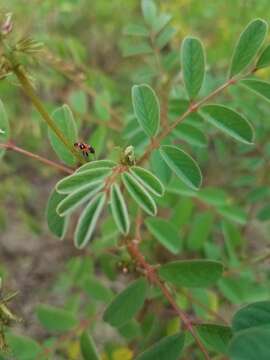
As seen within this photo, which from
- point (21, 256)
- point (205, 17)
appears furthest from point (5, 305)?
point (205, 17)

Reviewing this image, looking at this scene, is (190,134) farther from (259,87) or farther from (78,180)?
(78,180)

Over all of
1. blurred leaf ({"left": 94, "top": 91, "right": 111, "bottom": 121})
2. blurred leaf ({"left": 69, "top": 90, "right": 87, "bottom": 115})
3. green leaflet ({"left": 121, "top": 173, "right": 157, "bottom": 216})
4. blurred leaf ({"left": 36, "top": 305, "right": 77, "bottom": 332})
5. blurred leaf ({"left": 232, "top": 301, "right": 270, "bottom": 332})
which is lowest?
blurred leaf ({"left": 36, "top": 305, "right": 77, "bottom": 332})

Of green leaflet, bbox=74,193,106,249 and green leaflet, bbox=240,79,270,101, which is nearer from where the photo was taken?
green leaflet, bbox=74,193,106,249

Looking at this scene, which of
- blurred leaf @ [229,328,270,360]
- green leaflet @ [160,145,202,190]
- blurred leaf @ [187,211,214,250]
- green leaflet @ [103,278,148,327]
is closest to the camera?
blurred leaf @ [229,328,270,360]

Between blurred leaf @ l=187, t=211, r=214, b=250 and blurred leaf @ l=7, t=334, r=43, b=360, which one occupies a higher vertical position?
blurred leaf @ l=7, t=334, r=43, b=360

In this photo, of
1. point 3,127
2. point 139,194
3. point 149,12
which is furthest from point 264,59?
point 149,12

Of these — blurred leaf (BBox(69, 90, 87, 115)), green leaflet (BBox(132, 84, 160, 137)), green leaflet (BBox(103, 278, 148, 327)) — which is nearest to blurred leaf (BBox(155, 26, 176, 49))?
blurred leaf (BBox(69, 90, 87, 115))

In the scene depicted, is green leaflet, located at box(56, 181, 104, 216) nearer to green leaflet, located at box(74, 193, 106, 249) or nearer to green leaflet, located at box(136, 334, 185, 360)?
green leaflet, located at box(74, 193, 106, 249)
